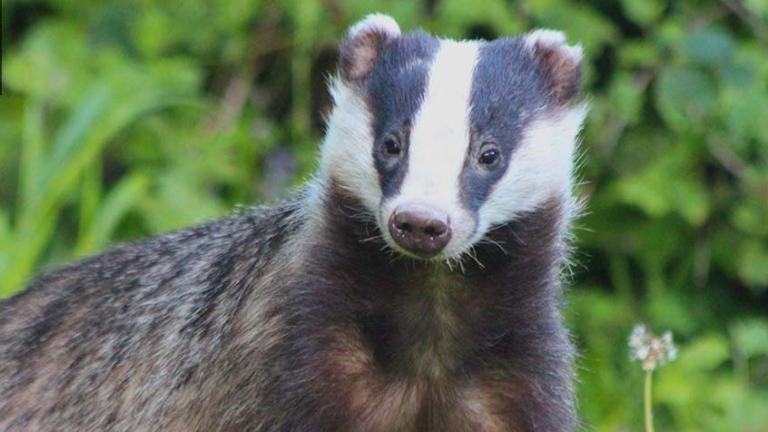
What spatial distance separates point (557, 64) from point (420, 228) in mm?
805

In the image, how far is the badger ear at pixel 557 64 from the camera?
368 centimetres

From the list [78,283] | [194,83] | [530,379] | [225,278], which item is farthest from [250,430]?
[194,83]

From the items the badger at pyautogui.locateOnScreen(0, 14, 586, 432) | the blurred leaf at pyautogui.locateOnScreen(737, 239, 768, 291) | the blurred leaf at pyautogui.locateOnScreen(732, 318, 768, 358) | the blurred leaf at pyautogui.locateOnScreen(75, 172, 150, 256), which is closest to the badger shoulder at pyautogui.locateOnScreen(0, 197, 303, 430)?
the badger at pyautogui.locateOnScreen(0, 14, 586, 432)

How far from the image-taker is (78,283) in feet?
13.8

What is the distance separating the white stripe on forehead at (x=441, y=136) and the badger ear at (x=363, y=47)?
0.25m

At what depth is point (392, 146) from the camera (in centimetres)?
336

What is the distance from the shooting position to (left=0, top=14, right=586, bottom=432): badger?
3.36 meters

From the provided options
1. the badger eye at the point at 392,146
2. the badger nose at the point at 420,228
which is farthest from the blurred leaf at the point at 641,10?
the badger nose at the point at 420,228

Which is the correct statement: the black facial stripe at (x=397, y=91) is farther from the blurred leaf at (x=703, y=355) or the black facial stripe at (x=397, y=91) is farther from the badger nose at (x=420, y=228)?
the blurred leaf at (x=703, y=355)

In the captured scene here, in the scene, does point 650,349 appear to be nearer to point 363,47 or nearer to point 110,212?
point 363,47

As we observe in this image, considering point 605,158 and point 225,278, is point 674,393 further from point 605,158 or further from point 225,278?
point 225,278

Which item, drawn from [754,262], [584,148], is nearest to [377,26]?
[584,148]

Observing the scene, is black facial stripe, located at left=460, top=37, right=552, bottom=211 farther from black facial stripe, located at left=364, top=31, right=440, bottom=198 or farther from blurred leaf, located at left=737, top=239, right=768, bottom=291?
blurred leaf, located at left=737, top=239, right=768, bottom=291

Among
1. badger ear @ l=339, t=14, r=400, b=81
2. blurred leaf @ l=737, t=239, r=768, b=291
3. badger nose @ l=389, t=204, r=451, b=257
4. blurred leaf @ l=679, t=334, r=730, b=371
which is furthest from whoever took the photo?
blurred leaf @ l=737, t=239, r=768, b=291
